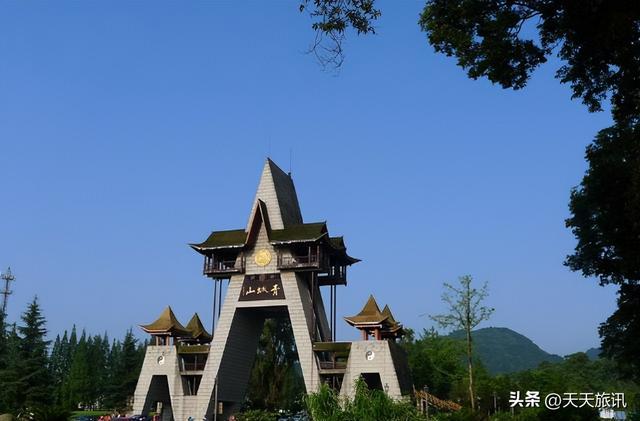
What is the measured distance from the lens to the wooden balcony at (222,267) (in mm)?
37625

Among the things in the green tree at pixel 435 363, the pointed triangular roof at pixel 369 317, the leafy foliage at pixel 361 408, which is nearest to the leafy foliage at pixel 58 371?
the leafy foliage at pixel 361 408

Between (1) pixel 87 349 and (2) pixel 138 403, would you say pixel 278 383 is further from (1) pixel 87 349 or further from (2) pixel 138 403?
(1) pixel 87 349

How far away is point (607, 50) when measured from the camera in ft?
43.0

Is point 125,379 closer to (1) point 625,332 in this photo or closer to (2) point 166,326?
(2) point 166,326

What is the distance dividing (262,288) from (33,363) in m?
18.5

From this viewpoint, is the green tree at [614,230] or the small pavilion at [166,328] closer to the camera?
the green tree at [614,230]

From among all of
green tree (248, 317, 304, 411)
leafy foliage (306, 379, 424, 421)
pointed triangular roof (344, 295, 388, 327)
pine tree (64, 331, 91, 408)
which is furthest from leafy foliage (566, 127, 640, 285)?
pine tree (64, 331, 91, 408)

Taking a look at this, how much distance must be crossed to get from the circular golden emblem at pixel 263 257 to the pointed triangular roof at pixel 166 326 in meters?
6.38

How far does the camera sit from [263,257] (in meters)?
37.5

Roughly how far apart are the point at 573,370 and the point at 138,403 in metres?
60.4

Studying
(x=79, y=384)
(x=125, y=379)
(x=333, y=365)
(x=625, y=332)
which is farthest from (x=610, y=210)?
(x=79, y=384)

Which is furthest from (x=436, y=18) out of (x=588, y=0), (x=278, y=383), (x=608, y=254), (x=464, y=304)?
(x=278, y=383)

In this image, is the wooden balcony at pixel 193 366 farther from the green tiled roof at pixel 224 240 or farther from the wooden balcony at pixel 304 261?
the wooden balcony at pixel 304 261

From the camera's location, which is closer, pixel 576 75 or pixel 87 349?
pixel 576 75
